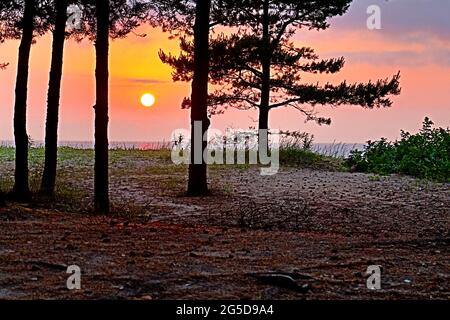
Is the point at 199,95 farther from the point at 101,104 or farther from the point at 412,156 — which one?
the point at 412,156

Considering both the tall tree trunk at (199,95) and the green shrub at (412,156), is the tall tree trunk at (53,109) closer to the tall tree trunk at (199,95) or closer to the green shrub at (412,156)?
the tall tree trunk at (199,95)

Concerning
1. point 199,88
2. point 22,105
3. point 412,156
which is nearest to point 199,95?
point 199,88

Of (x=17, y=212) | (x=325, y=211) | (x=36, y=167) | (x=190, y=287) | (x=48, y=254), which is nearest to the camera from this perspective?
(x=190, y=287)

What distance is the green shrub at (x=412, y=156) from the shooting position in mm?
17391

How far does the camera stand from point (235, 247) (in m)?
6.34

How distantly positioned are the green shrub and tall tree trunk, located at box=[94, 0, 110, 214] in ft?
28.8

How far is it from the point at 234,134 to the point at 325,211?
33.0 feet

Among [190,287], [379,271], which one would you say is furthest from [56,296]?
[379,271]

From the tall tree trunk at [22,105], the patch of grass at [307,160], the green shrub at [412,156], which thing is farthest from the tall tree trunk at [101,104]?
the patch of grass at [307,160]

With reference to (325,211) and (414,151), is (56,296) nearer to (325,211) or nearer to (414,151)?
(325,211)

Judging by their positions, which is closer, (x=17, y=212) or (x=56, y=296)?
(x=56, y=296)

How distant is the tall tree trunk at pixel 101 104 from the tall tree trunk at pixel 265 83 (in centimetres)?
932

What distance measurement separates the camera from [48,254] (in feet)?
18.5

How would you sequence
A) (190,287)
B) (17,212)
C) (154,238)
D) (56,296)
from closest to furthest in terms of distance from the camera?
(56,296) < (190,287) < (154,238) < (17,212)
